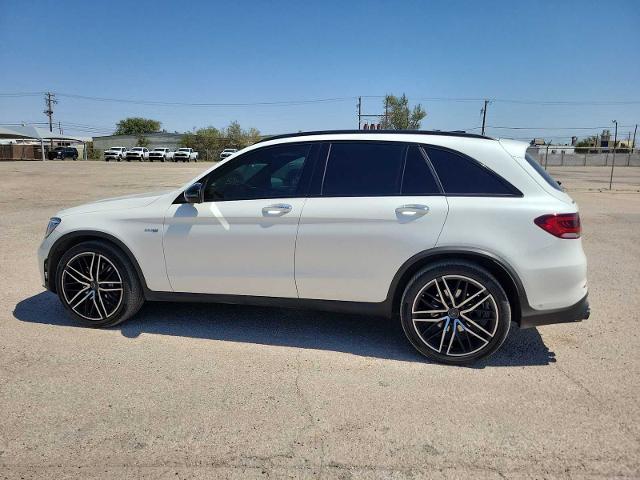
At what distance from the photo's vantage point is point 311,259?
380 centimetres

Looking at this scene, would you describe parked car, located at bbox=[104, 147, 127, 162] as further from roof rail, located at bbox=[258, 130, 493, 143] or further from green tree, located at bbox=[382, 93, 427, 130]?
roof rail, located at bbox=[258, 130, 493, 143]

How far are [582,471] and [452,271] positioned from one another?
4.92ft

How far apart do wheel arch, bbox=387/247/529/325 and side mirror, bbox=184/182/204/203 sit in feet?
5.75

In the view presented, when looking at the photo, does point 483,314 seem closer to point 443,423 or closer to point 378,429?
point 443,423

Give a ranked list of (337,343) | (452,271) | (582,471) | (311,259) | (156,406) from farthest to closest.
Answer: (337,343) < (311,259) < (452,271) < (156,406) < (582,471)

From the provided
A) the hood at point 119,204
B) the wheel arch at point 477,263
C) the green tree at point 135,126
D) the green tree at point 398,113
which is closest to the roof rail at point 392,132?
the wheel arch at point 477,263

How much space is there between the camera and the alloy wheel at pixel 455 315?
357cm

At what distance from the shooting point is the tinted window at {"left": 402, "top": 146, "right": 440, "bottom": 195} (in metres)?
3.67

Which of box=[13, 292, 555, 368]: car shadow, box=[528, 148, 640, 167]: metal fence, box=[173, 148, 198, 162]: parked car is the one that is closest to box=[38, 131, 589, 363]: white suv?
box=[13, 292, 555, 368]: car shadow

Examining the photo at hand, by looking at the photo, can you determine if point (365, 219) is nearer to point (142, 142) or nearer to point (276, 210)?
point (276, 210)

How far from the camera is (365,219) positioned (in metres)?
3.66

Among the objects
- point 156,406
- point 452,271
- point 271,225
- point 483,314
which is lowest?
point 156,406

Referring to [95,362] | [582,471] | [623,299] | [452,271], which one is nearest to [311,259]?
[452,271]

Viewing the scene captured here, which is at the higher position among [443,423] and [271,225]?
[271,225]
